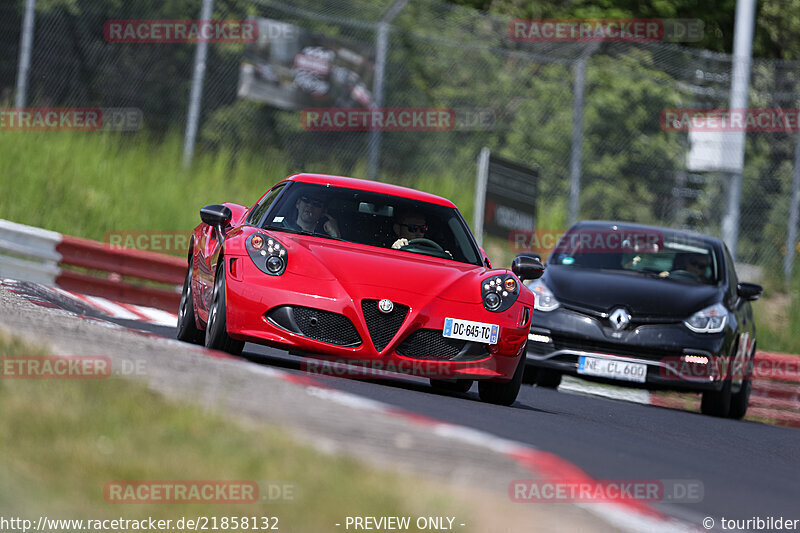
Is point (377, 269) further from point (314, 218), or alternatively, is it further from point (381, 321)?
point (314, 218)

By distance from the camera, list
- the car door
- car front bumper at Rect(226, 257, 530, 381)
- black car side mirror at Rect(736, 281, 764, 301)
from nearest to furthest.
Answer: car front bumper at Rect(226, 257, 530, 381)
the car door
black car side mirror at Rect(736, 281, 764, 301)

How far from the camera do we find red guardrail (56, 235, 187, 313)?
601 inches

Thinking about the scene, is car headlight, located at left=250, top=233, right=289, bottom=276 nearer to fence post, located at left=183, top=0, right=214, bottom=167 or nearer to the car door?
the car door

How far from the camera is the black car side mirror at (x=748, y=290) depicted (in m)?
13.0

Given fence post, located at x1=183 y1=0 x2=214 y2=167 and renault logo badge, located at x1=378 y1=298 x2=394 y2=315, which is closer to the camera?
renault logo badge, located at x1=378 y1=298 x2=394 y2=315

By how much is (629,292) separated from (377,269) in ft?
14.4

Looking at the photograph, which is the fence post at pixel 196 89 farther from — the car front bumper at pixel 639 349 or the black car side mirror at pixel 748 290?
the black car side mirror at pixel 748 290

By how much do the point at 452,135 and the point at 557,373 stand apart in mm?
8265

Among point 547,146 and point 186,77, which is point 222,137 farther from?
point 547,146

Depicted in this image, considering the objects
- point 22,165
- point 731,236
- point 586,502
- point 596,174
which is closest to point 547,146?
point 596,174

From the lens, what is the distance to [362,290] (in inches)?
334

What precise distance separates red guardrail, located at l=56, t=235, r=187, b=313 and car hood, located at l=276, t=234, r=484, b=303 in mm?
6636

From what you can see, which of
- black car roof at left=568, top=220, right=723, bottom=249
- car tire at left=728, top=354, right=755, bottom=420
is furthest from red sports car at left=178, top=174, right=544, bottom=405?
black car roof at left=568, top=220, right=723, bottom=249

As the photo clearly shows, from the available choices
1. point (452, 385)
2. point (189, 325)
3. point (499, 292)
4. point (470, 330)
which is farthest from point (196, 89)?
point (470, 330)
